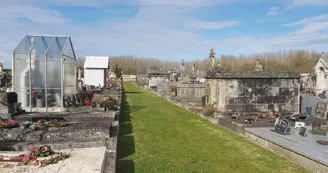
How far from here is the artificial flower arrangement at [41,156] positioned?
471 centimetres

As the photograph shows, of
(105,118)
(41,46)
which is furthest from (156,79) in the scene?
(105,118)

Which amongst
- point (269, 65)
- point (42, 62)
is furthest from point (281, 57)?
point (42, 62)

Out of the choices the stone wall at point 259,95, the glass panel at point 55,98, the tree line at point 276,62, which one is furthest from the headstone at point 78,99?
the tree line at point 276,62

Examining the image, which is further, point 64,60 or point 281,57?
point 281,57

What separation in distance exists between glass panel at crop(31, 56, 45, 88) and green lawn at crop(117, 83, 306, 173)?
402 cm

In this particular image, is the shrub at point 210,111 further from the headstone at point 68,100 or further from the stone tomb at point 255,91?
the headstone at point 68,100

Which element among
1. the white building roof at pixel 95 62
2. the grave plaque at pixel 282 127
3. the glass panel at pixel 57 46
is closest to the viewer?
the grave plaque at pixel 282 127

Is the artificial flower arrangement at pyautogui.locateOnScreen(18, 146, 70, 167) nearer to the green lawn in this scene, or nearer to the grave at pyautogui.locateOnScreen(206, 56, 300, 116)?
the green lawn

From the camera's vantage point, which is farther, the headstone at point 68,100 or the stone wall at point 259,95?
the headstone at point 68,100

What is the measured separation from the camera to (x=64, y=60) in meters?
12.4

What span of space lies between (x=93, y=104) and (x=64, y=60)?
7.76ft

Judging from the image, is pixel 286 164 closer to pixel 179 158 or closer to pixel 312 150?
pixel 312 150

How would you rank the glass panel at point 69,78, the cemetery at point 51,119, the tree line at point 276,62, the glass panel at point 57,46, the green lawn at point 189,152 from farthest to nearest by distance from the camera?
1. the tree line at point 276,62
2. the glass panel at point 69,78
3. the glass panel at point 57,46
4. the green lawn at point 189,152
5. the cemetery at point 51,119

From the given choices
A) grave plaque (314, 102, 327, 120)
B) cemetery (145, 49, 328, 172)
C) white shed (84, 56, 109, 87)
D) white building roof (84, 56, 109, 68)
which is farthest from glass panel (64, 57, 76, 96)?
white shed (84, 56, 109, 87)
